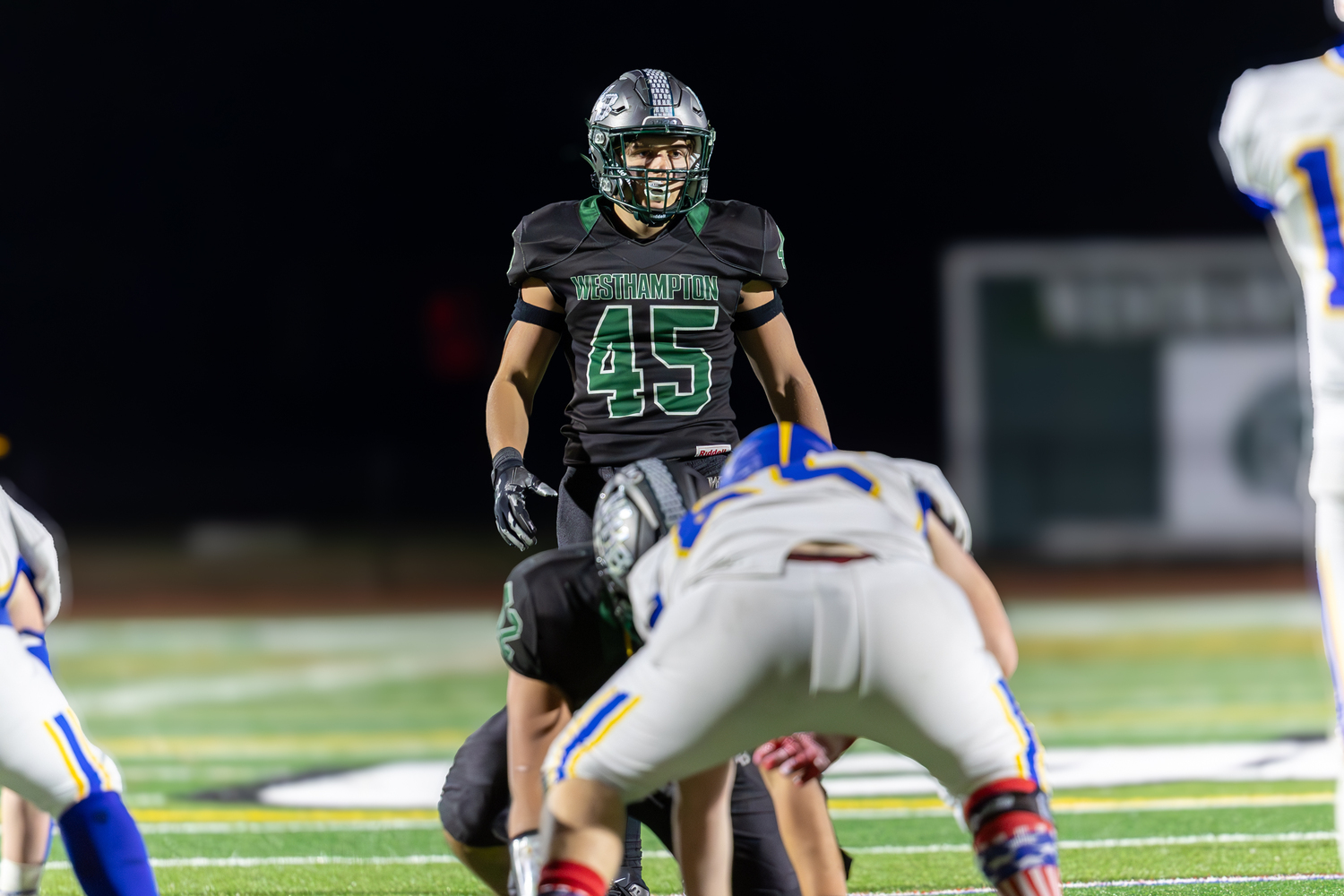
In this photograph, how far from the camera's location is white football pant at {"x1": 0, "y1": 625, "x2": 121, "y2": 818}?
89.4 inches

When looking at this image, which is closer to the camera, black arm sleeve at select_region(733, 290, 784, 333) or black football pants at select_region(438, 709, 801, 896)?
black football pants at select_region(438, 709, 801, 896)

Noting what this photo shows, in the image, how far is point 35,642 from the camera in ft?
8.91

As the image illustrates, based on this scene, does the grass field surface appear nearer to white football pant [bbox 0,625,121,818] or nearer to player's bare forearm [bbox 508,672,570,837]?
player's bare forearm [bbox 508,672,570,837]

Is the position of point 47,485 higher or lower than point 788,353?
lower

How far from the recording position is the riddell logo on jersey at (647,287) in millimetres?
3320

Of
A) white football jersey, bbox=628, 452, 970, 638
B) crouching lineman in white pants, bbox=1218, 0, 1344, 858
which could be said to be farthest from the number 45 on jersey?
crouching lineman in white pants, bbox=1218, 0, 1344, 858

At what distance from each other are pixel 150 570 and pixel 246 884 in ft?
48.8

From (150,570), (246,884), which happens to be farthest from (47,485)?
(246,884)

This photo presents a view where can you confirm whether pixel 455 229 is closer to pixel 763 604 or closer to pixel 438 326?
pixel 438 326

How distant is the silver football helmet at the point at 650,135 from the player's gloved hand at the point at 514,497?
0.58 metres

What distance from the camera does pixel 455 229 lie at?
66.4ft

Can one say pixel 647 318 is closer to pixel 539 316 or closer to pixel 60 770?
pixel 539 316

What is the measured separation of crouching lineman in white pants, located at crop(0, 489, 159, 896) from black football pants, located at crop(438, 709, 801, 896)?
1.91 ft

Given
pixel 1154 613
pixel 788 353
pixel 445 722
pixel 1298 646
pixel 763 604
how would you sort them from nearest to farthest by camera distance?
pixel 763 604, pixel 788 353, pixel 445 722, pixel 1298 646, pixel 1154 613
